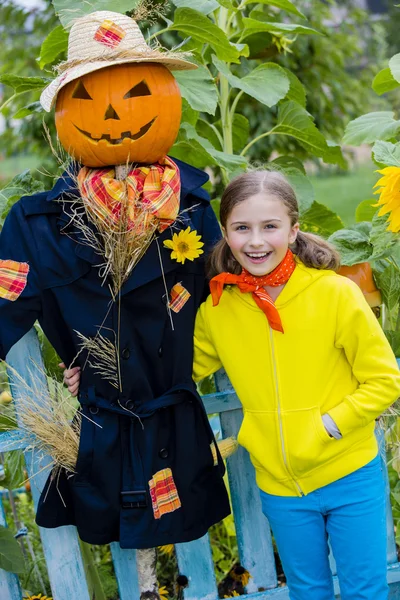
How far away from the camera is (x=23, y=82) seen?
2.35 meters

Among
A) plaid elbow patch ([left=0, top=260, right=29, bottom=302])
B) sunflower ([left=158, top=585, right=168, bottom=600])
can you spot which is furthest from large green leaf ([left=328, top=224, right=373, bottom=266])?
sunflower ([left=158, top=585, right=168, bottom=600])

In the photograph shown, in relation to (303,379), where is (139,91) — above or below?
above

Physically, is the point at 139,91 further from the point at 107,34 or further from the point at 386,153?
the point at 386,153

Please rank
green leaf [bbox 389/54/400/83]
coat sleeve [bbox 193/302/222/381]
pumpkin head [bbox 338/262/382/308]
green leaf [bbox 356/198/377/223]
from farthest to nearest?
green leaf [bbox 356/198/377/223]
pumpkin head [bbox 338/262/382/308]
green leaf [bbox 389/54/400/83]
coat sleeve [bbox 193/302/222/381]

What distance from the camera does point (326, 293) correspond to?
1946 millimetres

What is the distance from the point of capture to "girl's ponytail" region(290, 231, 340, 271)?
201 cm

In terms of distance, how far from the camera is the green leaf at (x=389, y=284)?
238cm

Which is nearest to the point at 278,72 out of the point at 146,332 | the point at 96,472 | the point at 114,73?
the point at 114,73

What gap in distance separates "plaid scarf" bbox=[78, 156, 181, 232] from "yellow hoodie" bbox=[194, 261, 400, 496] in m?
0.30

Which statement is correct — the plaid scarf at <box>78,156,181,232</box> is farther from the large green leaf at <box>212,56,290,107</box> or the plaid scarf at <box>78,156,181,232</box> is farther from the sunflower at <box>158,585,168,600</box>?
the sunflower at <box>158,585,168,600</box>

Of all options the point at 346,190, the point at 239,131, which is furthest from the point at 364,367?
the point at 346,190

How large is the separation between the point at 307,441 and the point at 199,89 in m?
1.08

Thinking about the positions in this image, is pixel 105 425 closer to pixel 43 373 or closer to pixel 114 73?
pixel 43 373

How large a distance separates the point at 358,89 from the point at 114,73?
4765mm
